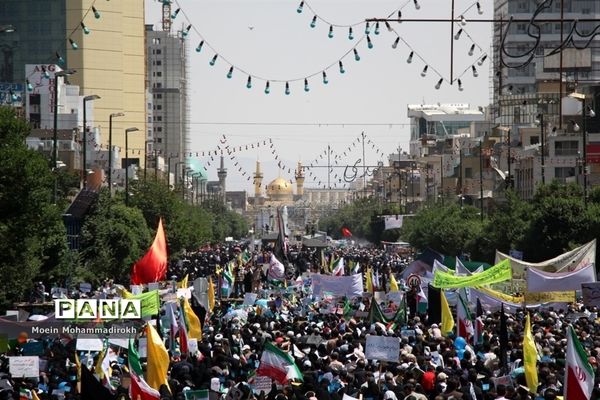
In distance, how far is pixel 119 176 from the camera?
124 m

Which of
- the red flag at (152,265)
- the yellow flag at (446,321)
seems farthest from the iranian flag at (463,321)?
the red flag at (152,265)

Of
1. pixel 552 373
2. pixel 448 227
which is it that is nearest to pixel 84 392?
pixel 552 373

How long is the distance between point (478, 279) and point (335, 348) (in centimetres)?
671

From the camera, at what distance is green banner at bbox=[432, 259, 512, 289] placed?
3216cm

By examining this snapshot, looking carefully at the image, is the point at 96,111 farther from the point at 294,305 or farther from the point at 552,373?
the point at 552,373

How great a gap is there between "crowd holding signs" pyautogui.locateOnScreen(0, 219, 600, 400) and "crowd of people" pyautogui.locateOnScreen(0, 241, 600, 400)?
0.13 ft

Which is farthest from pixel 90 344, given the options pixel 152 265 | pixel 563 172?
pixel 563 172

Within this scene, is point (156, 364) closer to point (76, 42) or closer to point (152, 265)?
point (152, 265)

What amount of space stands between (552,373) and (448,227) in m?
64.9

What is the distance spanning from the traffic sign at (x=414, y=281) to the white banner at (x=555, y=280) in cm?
764

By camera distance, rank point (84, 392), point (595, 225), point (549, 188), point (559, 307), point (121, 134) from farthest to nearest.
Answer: point (121, 134) → point (549, 188) → point (595, 225) → point (559, 307) → point (84, 392)

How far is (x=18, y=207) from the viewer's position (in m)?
39.8

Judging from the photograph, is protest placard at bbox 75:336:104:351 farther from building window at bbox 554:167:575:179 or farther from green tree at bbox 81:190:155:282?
building window at bbox 554:167:575:179

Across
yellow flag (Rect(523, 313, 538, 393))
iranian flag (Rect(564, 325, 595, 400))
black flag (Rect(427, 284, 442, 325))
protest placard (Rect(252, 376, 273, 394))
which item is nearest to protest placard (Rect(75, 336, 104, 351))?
protest placard (Rect(252, 376, 273, 394))
